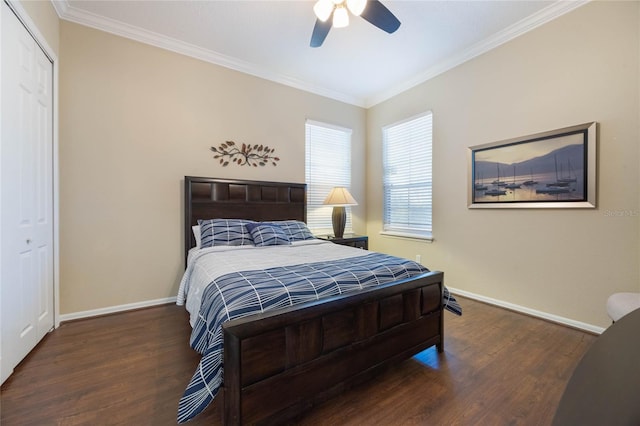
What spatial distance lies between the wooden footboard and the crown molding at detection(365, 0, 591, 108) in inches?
111

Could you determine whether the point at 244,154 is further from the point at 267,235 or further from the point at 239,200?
the point at 267,235

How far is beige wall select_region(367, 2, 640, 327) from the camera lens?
2.28 metres

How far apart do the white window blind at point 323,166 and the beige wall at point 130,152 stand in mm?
1039

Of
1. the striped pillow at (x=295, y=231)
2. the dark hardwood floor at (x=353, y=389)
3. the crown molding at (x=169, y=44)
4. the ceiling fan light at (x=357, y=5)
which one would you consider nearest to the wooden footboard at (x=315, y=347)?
the dark hardwood floor at (x=353, y=389)

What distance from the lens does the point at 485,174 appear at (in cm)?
317

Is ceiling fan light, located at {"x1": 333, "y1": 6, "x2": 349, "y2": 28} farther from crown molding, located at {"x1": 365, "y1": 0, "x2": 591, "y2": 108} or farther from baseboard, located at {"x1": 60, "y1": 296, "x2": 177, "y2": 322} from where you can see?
baseboard, located at {"x1": 60, "y1": 296, "x2": 177, "y2": 322}

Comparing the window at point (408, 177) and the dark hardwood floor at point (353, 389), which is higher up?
the window at point (408, 177)

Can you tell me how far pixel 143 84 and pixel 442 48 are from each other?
11.3 ft

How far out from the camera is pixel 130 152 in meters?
2.95

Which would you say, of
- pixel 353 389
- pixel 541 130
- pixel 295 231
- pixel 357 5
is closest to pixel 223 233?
pixel 295 231

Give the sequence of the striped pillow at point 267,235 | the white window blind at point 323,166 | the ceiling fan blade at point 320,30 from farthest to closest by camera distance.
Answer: the white window blind at point 323,166 < the striped pillow at point 267,235 < the ceiling fan blade at point 320,30

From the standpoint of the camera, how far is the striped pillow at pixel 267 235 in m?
3.03

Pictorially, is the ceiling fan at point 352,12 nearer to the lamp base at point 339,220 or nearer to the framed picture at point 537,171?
the framed picture at point 537,171

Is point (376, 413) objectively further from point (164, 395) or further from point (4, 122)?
point (4, 122)
